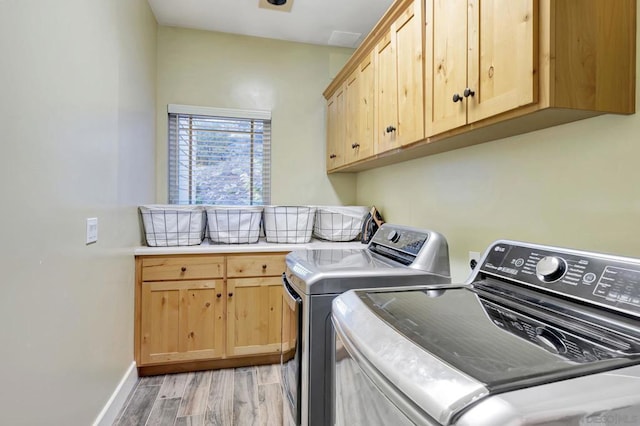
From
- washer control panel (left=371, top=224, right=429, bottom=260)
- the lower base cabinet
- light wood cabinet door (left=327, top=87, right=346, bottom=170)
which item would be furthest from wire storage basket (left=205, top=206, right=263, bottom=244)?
washer control panel (left=371, top=224, right=429, bottom=260)

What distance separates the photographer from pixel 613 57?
0.99 meters

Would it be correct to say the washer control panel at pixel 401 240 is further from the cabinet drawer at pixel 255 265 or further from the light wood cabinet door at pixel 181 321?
the light wood cabinet door at pixel 181 321

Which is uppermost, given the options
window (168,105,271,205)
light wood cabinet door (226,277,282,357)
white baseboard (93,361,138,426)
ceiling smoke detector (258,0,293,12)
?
ceiling smoke detector (258,0,293,12)

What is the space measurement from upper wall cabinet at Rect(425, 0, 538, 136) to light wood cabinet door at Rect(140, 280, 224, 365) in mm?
1801

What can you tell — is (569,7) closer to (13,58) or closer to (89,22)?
(13,58)

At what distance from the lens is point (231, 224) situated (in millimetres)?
2498

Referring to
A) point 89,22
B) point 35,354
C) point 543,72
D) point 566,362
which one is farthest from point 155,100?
point 566,362

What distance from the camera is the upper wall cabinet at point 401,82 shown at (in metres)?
1.57

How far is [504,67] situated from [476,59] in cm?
15

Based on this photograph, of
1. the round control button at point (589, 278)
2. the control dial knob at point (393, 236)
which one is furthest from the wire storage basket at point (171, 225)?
the round control button at point (589, 278)

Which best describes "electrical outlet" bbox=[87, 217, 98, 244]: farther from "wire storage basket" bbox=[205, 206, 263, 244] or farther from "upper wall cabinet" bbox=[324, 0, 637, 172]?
"upper wall cabinet" bbox=[324, 0, 637, 172]

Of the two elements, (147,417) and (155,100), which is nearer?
(147,417)

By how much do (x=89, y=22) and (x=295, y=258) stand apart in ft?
4.56

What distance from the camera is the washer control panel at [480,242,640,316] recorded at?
0.73 m
